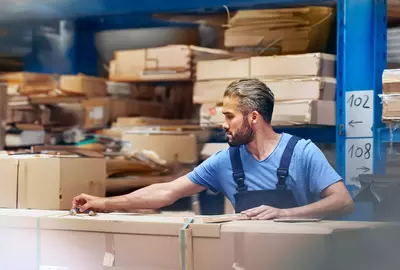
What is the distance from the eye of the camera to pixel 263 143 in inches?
118

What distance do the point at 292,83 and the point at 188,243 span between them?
1.70 meters

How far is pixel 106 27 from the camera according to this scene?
18.0 ft

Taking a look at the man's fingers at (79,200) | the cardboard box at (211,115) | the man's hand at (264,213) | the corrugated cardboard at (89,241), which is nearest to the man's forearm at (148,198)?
the man's fingers at (79,200)

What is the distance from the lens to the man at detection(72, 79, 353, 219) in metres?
2.88

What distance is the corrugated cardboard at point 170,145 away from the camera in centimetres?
449

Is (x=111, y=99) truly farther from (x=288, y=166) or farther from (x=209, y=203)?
(x=288, y=166)

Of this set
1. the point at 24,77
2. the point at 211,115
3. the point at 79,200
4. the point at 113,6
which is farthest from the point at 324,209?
the point at 24,77

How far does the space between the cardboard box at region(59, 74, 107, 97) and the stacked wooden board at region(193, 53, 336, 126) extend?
1525mm

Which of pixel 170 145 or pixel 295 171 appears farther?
pixel 170 145

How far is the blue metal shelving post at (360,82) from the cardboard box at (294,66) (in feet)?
0.50

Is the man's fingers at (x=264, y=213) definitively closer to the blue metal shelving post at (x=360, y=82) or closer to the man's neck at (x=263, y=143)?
the man's neck at (x=263, y=143)

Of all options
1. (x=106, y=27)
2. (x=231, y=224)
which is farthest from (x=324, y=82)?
(x=106, y=27)

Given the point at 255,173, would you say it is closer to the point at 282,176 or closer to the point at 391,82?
the point at 282,176

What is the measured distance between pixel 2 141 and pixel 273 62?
6.55 feet
